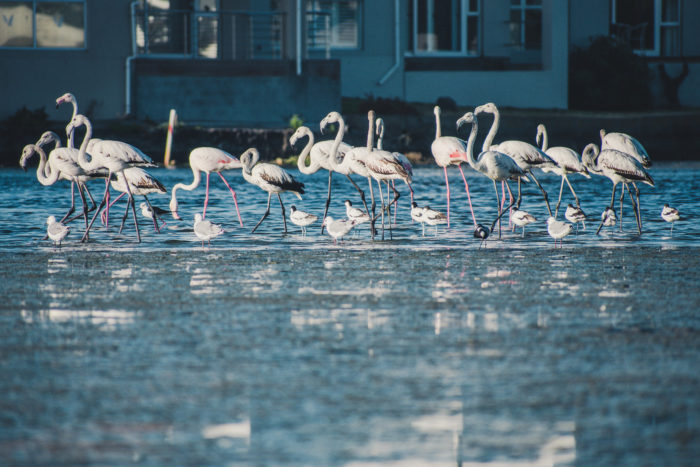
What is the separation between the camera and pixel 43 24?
3075cm

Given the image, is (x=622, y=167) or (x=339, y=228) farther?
(x=622, y=167)

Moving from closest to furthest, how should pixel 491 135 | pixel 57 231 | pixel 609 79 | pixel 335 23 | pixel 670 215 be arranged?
pixel 57 231 → pixel 670 215 → pixel 491 135 → pixel 335 23 → pixel 609 79

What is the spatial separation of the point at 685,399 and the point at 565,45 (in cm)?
3074

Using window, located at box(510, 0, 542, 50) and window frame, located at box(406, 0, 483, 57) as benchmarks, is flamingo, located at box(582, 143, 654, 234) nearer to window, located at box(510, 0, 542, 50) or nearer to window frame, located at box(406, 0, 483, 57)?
window frame, located at box(406, 0, 483, 57)

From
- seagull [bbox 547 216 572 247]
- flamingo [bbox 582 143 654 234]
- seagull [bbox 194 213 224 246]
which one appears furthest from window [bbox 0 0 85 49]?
seagull [bbox 547 216 572 247]

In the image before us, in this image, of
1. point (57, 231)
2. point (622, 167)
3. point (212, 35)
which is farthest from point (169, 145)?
point (622, 167)

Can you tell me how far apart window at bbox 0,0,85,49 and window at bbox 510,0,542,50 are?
14653 mm

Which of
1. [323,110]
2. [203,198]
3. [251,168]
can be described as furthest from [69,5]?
[251,168]

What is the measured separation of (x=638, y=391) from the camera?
252 inches

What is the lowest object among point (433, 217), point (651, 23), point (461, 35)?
point (433, 217)

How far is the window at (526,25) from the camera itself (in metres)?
38.8

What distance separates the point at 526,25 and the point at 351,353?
3347 cm

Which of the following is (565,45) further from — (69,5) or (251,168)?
(251,168)

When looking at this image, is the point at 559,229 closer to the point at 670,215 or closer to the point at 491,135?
the point at 670,215
